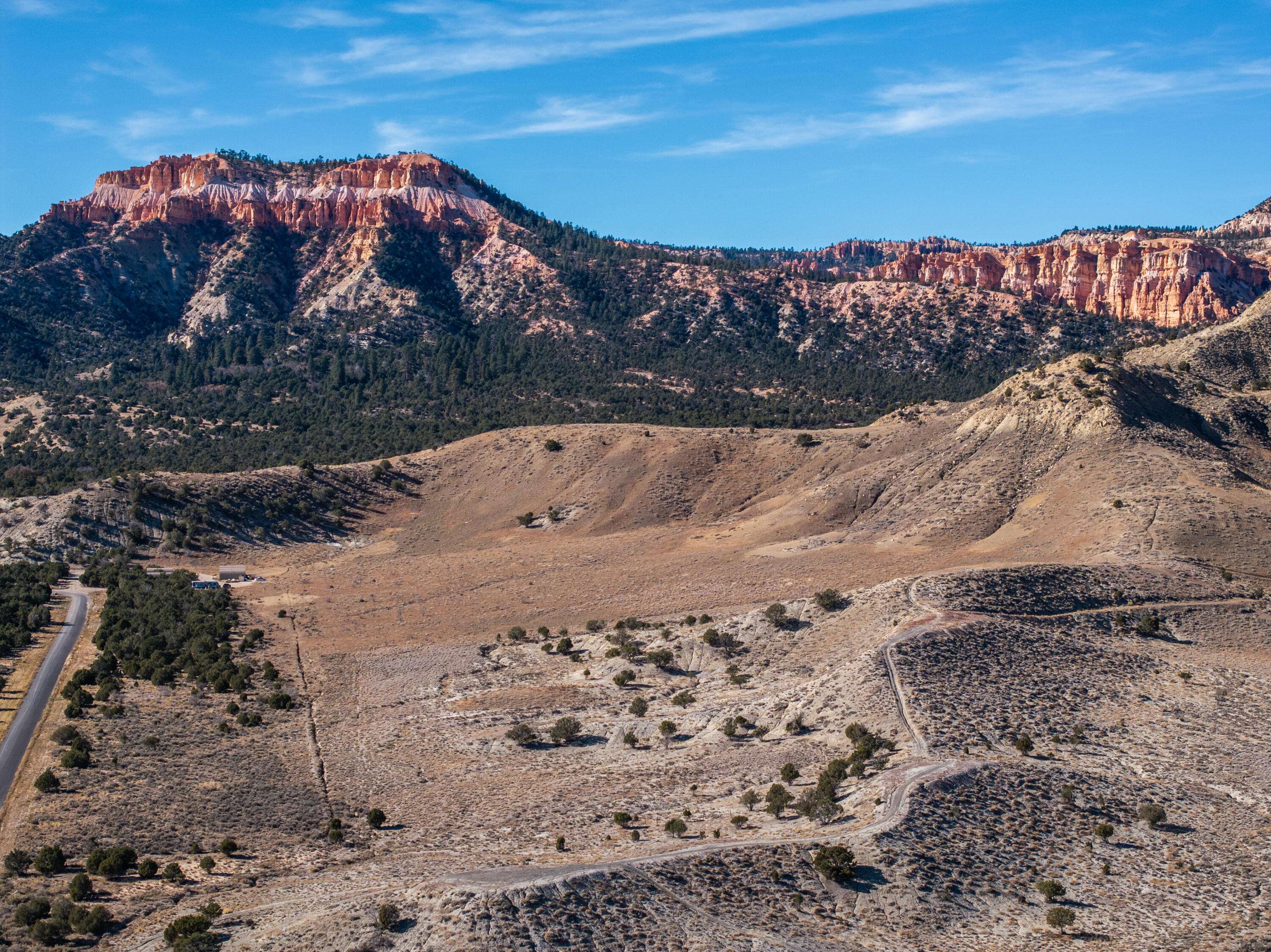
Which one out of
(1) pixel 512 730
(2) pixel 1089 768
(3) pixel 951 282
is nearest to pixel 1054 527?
(2) pixel 1089 768

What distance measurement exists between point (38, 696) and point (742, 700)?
29.1m

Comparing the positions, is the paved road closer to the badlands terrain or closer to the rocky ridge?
the badlands terrain

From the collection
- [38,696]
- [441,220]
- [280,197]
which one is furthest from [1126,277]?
[38,696]

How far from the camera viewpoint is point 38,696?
155 ft

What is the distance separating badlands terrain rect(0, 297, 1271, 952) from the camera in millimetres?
25516

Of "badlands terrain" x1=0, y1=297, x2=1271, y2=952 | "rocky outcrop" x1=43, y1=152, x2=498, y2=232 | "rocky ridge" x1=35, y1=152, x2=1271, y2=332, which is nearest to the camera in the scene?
"badlands terrain" x1=0, y1=297, x2=1271, y2=952

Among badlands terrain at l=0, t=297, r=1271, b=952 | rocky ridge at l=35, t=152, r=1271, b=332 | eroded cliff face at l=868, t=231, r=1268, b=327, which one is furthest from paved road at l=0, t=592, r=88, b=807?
eroded cliff face at l=868, t=231, r=1268, b=327

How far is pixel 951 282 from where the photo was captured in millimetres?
164125

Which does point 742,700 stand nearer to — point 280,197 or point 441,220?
point 441,220

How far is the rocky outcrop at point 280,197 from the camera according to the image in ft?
554

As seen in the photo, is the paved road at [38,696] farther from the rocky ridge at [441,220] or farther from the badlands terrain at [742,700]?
the rocky ridge at [441,220]

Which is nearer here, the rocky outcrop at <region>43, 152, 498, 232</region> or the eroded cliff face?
the eroded cliff face

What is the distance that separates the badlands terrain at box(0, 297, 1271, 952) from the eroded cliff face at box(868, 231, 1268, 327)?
74.2m

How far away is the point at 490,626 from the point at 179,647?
48.5ft
